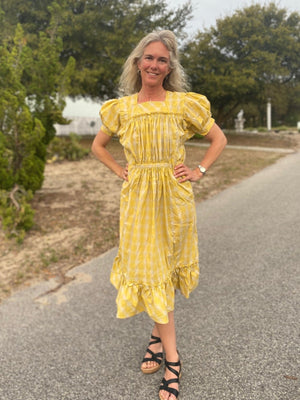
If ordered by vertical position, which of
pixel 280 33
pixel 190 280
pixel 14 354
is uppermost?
pixel 280 33

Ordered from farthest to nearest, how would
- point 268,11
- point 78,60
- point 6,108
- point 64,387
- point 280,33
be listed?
point 78,60 < point 268,11 < point 280,33 < point 6,108 < point 64,387

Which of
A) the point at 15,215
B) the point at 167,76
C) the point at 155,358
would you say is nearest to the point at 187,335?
the point at 155,358

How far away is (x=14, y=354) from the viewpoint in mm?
2422

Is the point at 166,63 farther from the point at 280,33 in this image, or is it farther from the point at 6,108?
the point at 280,33

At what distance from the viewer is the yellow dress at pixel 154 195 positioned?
185 centimetres

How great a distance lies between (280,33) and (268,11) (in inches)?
64.0

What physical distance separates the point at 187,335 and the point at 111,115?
1636mm

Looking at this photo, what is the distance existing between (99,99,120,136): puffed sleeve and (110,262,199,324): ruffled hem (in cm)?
87

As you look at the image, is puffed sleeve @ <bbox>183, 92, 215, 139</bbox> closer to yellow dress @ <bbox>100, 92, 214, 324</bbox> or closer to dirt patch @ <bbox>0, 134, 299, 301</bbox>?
yellow dress @ <bbox>100, 92, 214, 324</bbox>

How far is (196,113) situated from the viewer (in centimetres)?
189

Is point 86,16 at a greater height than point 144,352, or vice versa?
point 86,16

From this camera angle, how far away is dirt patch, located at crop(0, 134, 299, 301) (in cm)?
377

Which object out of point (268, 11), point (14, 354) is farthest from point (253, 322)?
point (268, 11)

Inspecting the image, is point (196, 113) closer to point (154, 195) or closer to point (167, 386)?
point (154, 195)
